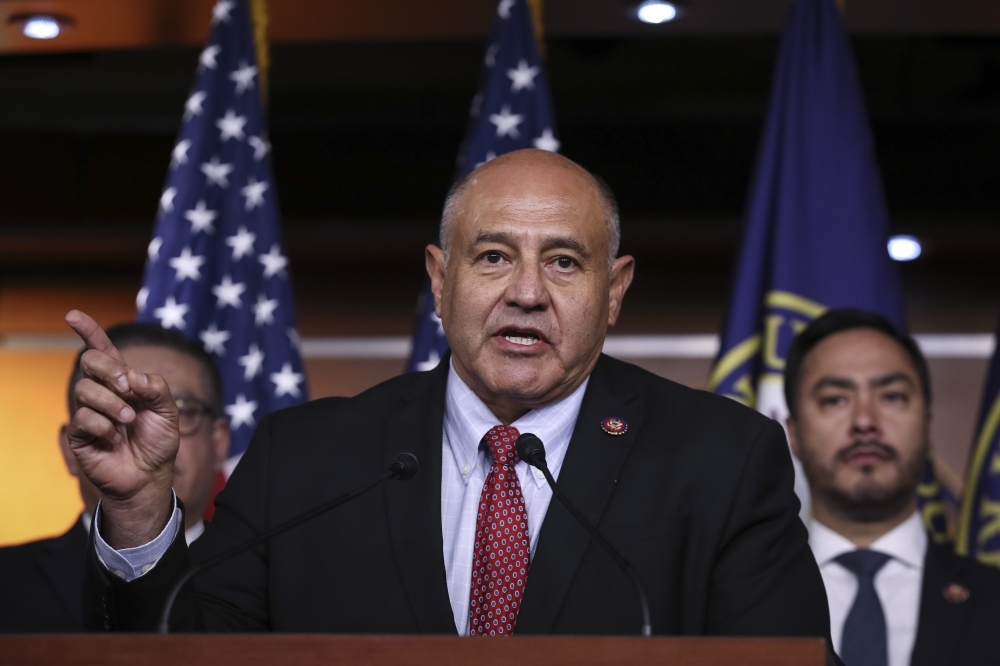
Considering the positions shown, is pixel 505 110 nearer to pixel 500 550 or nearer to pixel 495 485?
pixel 495 485

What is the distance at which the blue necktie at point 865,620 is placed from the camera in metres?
2.98

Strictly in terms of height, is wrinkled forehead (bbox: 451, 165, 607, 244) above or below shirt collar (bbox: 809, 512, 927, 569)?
above

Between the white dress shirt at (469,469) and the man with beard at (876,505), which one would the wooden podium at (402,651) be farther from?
the man with beard at (876,505)

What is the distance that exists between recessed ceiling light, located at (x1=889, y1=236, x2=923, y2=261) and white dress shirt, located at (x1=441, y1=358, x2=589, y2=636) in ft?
10.6

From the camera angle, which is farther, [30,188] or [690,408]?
[30,188]

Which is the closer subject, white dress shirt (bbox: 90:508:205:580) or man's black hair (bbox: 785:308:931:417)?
white dress shirt (bbox: 90:508:205:580)

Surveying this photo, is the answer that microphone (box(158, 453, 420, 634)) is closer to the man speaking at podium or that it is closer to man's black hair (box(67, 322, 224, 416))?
the man speaking at podium

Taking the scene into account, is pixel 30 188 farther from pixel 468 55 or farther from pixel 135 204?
pixel 468 55

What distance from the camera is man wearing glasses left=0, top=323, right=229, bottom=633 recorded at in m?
2.94

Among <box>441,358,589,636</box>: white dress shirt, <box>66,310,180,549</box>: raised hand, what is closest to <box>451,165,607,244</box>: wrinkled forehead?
<box>441,358,589,636</box>: white dress shirt

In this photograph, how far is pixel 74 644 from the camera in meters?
1.33

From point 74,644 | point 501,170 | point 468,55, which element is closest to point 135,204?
point 468,55

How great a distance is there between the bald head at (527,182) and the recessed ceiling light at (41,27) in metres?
2.46

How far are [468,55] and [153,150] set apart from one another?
150 cm
